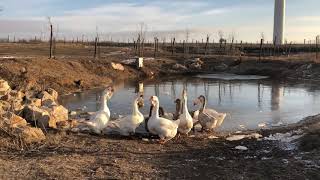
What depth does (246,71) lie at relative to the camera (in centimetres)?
5516

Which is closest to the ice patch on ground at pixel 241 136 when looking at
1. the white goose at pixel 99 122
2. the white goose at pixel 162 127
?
the white goose at pixel 162 127

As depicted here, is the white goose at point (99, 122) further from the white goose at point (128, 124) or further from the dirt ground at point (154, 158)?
the dirt ground at point (154, 158)

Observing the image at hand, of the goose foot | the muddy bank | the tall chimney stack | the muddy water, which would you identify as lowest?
the muddy water

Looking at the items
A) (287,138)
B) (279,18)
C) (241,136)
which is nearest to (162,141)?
(241,136)

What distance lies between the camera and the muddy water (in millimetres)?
21828

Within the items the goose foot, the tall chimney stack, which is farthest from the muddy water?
the tall chimney stack

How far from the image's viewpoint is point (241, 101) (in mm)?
28516

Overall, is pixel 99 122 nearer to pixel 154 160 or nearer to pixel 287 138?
pixel 154 160

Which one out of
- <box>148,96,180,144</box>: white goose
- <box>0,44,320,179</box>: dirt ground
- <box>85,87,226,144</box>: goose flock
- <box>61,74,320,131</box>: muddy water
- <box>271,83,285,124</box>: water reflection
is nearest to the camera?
<box>0,44,320,179</box>: dirt ground

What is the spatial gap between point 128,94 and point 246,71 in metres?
25.9

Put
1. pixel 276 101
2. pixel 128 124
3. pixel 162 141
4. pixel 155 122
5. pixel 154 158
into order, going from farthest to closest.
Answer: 1. pixel 276 101
2. pixel 128 124
3. pixel 155 122
4. pixel 162 141
5. pixel 154 158

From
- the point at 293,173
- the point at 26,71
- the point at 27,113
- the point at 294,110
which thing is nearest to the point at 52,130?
the point at 27,113

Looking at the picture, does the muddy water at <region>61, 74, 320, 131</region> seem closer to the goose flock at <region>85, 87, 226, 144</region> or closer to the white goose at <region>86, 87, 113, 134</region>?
the goose flock at <region>85, 87, 226, 144</region>

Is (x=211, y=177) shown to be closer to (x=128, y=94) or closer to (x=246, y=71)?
(x=128, y=94)
